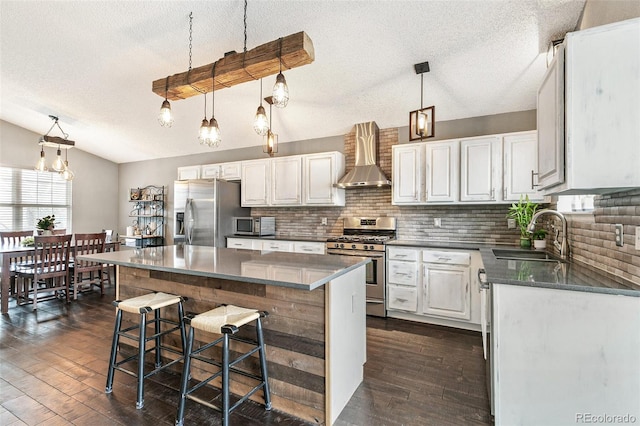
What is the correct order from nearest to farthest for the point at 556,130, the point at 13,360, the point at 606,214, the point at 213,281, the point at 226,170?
the point at 556,130
the point at 606,214
the point at 213,281
the point at 13,360
the point at 226,170

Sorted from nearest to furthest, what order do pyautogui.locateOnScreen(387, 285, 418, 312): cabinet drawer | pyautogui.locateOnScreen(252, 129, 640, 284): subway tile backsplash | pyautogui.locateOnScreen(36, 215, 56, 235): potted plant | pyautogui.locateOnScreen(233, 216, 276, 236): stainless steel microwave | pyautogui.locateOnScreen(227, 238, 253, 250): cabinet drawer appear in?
pyautogui.locateOnScreen(252, 129, 640, 284): subway tile backsplash → pyautogui.locateOnScreen(387, 285, 418, 312): cabinet drawer → pyautogui.locateOnScreen(36, 215, 56, 235): potted plant → pyautogui.locateOnScreen(227, 238, 253, 250): cabinet drawer → pyautogui.locateOnScreen(233, 216, 276, 236): stainless steel microwave

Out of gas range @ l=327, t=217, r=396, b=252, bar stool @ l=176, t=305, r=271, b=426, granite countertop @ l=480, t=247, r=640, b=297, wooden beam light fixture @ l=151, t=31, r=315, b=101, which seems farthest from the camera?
gas range @ l=327, t=217, r=396, b=252

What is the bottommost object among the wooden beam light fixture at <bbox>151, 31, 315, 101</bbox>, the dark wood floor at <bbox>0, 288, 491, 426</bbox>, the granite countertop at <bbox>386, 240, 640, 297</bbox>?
the dark wood floor at <bbox>0, 288, 491, 426</bbox>

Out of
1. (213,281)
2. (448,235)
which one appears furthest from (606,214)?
(213,281)

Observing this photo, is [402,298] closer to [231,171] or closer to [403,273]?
[403,273]

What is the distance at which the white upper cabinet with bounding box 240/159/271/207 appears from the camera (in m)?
4.95

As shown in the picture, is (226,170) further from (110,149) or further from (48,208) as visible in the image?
(48,208)

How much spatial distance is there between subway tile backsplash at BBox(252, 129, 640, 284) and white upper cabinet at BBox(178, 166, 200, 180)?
4.29ft

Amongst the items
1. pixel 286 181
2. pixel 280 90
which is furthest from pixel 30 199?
pixel 280 90

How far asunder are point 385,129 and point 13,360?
4.72m

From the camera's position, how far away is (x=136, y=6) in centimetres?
270

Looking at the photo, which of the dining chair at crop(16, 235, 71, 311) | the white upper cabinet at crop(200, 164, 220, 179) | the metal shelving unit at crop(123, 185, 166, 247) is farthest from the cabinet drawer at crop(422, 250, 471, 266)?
the metal shelving unit at crop(123, 185, 166, 247)

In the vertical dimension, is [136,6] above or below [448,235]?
above

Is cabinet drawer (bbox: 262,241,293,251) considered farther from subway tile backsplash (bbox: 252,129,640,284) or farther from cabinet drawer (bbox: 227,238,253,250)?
subway tile backsplash (bbox: 252,129,640,284)
